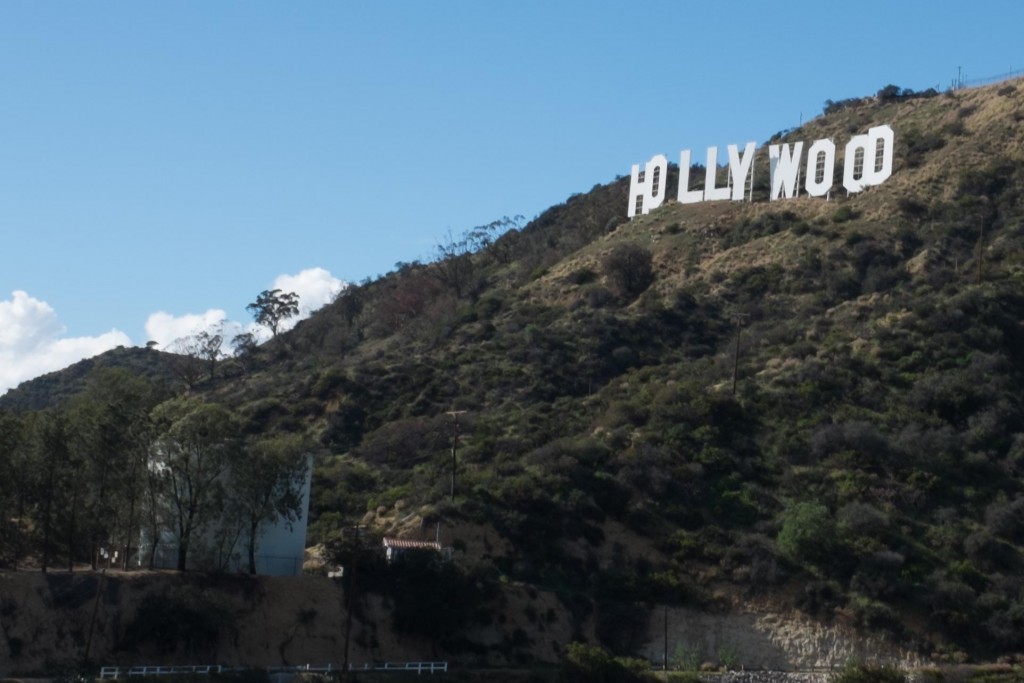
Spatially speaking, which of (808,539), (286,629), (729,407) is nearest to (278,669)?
(286,629)

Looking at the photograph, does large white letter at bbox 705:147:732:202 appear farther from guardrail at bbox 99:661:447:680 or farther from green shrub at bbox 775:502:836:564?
guardrail at bbox 99:661:447:680

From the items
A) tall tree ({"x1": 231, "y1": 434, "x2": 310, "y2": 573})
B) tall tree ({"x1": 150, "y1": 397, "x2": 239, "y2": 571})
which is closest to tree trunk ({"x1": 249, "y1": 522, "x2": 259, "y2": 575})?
tall tree ({"x1": 231, "y1": 434, "x2": 310, "y2": 573})

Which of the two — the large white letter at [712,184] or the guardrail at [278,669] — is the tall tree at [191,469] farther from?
the large white letter at [712,184]

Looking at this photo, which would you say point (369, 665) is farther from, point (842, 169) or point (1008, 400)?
point (842, 169)

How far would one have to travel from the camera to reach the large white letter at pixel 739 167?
9356 centimetres

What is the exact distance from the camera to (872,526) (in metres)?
59.2

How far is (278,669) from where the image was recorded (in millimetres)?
45969

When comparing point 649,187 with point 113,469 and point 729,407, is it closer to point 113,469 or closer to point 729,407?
point 729,407

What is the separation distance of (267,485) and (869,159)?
53344 millimetres

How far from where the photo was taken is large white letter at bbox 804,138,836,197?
91938 mm

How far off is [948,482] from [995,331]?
44.2 ft

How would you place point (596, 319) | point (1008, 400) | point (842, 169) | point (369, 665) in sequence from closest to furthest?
1. point (369, 665)
2. point (1008, 400)
3. point (596, 319)
4. point (842, 169)

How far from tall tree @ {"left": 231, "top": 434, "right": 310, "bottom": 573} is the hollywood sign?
4931cm

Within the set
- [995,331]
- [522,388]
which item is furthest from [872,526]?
[522,388]
